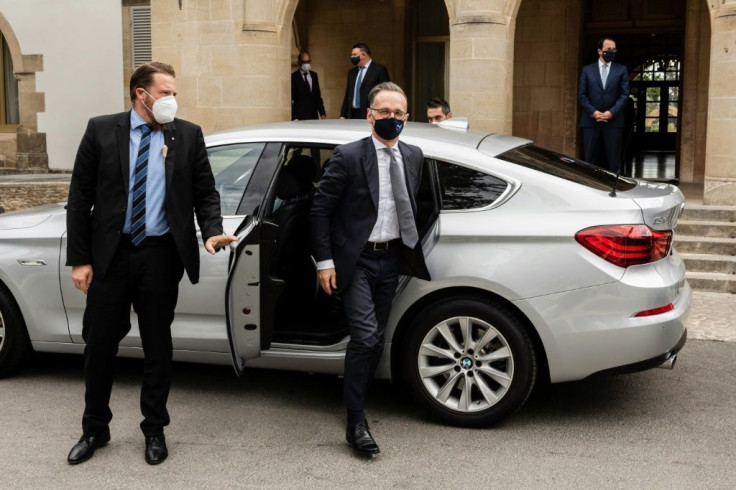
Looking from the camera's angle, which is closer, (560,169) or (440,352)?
(440,352)

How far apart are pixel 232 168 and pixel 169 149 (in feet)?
3.36

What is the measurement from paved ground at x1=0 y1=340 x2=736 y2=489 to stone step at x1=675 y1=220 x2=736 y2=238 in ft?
12.3

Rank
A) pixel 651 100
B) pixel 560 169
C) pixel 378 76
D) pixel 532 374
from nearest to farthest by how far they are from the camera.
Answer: pixel 532 374, pixel 560 169, pixel 378 76, pixel 651 100

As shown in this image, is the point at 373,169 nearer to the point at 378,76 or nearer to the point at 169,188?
the point at 169,188

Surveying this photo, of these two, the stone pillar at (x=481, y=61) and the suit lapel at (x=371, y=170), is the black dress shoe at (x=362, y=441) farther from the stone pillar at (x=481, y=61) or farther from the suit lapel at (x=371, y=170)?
the stone pillar at (x=481, y=61)

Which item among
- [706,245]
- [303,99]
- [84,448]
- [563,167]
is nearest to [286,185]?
[563,167]

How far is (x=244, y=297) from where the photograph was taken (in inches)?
199

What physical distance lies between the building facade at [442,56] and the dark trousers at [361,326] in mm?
6659

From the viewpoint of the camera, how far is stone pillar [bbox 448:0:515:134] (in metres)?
11.7

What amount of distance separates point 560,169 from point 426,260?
938 millimetres

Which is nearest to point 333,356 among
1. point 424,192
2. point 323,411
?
point 323,411

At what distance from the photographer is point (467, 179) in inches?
215

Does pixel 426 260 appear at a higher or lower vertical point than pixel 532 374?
higher

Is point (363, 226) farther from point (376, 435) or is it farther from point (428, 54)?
point (428, 54)
